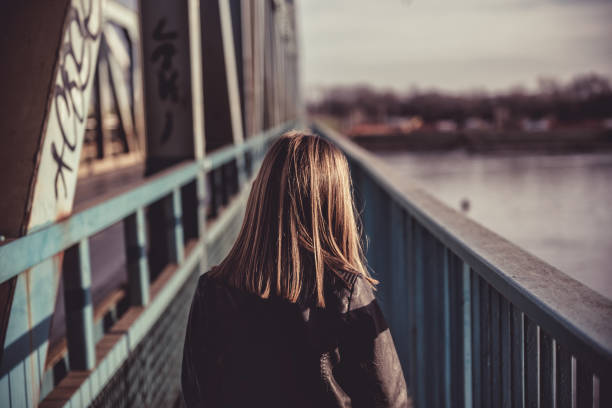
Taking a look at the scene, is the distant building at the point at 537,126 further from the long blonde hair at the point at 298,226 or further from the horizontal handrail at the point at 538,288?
the long blonde hair at the point at 298,226

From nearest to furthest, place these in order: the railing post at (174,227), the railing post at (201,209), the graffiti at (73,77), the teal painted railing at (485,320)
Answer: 1. the teal painted railing at (485,320)
2. the graffiti at (73,77)
3. the railing post at (174,227)
4. the railing post at (201,209)

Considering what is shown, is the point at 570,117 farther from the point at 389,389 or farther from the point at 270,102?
the point at 389,389

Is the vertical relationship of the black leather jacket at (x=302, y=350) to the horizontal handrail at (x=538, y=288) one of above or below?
below

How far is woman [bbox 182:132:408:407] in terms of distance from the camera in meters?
1.58

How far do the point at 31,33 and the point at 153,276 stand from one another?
7.84 ft

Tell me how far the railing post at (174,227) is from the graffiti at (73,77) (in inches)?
60.9

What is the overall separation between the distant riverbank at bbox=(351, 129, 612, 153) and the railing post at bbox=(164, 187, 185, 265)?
77.6 feet

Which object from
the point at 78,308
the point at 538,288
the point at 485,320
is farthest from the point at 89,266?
the point at 538,288

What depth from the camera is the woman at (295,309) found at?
5.19ft

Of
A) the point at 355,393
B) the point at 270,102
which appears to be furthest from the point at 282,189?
Answer: the point at 270,102

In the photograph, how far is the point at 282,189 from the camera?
1.64 metres

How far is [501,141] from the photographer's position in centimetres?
4441

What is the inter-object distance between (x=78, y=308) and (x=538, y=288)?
1.76 m

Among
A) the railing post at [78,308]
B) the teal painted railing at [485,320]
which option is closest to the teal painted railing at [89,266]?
the railing post at [78,308]
